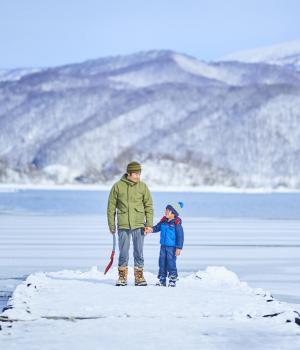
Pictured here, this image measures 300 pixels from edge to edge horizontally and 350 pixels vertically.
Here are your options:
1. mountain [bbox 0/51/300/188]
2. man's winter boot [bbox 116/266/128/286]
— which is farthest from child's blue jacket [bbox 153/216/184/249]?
mountain [bbox 0/51/300/188]

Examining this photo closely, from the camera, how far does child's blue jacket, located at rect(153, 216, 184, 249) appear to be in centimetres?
1034

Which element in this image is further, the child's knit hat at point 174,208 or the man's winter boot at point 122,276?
the child's knit hat at point 174,208

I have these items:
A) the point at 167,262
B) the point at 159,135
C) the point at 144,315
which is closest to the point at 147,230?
the point at 167,262

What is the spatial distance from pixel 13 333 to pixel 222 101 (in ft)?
519

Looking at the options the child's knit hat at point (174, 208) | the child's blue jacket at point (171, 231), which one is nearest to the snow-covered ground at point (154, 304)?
the child's blue jacket at point (171, 231)

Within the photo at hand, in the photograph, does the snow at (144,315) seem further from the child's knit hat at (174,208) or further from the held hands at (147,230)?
the child's knit hat at (174,208)

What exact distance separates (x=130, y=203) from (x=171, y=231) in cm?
73

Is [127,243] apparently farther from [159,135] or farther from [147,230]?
[159,135]

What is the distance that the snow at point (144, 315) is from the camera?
653cm

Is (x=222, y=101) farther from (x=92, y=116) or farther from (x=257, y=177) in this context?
(x=257, y=177)

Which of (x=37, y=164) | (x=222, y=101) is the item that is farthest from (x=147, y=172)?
(x=222, y=101)

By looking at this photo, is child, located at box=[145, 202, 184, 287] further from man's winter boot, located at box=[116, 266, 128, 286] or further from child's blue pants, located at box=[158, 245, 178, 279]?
man's winter boot, located at box=[116, 266, 128, 286]

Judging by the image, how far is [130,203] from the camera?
9.98m

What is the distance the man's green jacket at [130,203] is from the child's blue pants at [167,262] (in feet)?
1.78
